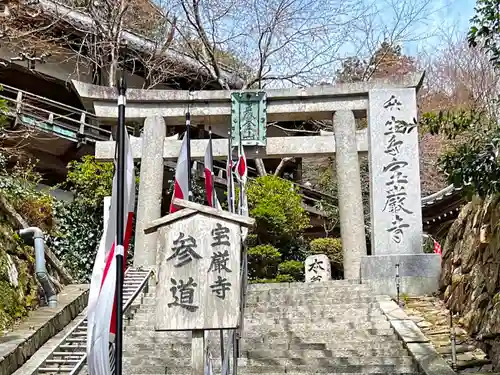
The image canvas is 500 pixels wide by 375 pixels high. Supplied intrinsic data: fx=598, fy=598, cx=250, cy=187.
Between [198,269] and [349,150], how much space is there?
27.5 feet

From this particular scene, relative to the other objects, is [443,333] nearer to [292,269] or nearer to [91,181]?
[292,269]

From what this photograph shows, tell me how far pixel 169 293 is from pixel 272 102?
8808mm

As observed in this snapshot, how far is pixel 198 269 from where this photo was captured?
424cm

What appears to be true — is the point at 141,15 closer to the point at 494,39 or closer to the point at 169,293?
the point at 494,39

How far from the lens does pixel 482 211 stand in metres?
8.10

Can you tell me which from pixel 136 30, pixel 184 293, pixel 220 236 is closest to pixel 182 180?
pixel 220 236

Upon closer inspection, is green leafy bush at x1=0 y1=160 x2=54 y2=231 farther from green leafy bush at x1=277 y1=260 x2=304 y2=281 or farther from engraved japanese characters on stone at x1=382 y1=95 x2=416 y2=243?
engraved japanese characters on stone at x1=382 y1=95 x2=416 y2=243

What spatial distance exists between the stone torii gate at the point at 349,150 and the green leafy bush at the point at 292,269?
4.64 meters

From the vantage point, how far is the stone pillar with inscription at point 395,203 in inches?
418

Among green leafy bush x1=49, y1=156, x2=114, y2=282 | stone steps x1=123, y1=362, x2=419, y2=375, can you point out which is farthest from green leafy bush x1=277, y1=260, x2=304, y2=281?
stone steps x1=123, y1=362, x2=419, y2=375

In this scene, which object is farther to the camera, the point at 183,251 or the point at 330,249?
the point at 330,249

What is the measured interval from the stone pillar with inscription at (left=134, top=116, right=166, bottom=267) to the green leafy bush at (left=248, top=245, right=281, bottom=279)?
400 centimetres

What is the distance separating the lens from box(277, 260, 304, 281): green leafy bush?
16.2 meters

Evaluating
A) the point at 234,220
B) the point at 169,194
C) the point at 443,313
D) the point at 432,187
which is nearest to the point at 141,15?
the point at 169,194
